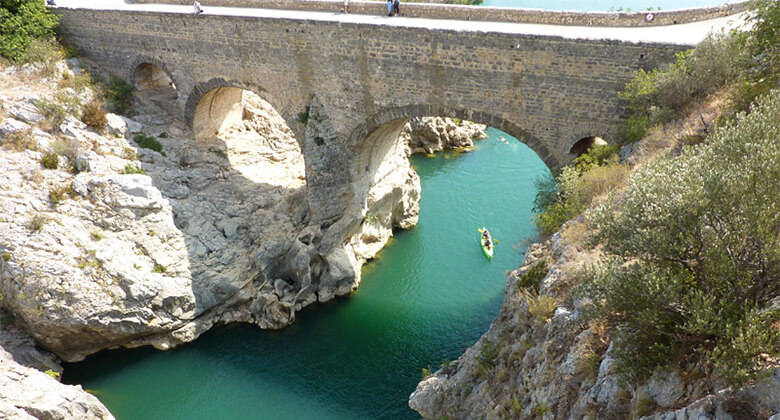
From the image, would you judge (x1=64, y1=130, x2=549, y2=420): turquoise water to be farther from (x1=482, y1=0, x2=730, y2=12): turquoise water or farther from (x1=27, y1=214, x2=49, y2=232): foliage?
(x1=482, y1=0, x2=730, y2=12): turquoise water

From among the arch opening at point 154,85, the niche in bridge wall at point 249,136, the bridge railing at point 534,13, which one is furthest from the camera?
the arch opening at point 154,85

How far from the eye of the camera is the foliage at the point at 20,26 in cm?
1806

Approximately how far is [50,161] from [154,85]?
6203 mm

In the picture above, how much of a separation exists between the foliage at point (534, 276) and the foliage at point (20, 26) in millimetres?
18910

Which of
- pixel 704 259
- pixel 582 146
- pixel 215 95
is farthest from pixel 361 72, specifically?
pixel 704 259

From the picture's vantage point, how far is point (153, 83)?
20.3 meters

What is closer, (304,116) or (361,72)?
(361,72)

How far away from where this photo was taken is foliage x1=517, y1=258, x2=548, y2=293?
30.3 ft

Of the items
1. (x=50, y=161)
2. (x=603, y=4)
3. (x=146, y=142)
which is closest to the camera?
(x=50, y=161)

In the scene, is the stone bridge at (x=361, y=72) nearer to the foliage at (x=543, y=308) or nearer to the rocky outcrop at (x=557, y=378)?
the rocky outcrop at (x=557, y=378)

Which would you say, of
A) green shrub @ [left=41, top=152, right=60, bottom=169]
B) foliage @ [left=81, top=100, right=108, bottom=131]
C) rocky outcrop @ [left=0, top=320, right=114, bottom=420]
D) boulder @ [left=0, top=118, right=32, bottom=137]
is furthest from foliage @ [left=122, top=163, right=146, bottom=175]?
rocky outcrop @ [left=0, top=320, right=114, bottom=420]

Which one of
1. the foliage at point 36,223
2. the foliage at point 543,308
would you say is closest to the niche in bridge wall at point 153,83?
the foliage at point 36,223

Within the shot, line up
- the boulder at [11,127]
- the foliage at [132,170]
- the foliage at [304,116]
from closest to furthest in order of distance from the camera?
the boulder at [11,127] < the foliage at [304,116] < the foliage at [132,170]

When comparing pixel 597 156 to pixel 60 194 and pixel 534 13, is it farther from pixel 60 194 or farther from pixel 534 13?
pixel 60 194
